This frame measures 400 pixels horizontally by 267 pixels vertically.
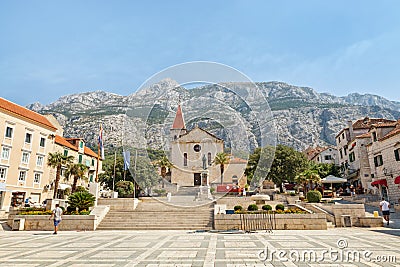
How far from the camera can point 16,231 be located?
1595cm

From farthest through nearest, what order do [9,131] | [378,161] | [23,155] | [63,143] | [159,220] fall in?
[63,143]
[23,155]
[378,161]
[9,131]
[159,220]

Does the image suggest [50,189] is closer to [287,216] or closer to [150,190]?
[150,190]

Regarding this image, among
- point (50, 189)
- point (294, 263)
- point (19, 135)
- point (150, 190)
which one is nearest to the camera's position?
point (294, 263)

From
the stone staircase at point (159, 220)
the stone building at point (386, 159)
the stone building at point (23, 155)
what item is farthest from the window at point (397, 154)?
the stone building at point (23, 155)

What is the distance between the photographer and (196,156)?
23.8 meters

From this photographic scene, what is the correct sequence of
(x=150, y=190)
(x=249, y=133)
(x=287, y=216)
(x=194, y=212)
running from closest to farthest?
(x=249, y=133) < (x=150, y=190) < (x=287, y=216) < (x=194, y=212)

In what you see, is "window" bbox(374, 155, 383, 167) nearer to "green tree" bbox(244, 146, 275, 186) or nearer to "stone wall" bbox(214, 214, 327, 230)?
"stone wall" bbox(214, 214, 327, 230)

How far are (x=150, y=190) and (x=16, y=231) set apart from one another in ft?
31.8

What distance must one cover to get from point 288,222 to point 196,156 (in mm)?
10459

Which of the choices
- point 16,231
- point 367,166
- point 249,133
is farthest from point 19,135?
point 367,166

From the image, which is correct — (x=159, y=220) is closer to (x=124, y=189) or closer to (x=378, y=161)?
(x=124, y=189)

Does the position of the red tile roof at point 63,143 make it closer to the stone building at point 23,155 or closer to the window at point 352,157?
the stone building at point 23,155

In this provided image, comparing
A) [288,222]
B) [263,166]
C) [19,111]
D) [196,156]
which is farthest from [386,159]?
[19,111]

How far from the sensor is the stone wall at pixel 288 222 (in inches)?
599
